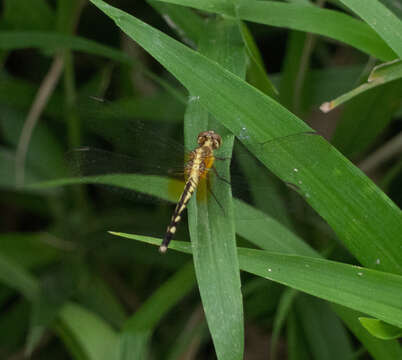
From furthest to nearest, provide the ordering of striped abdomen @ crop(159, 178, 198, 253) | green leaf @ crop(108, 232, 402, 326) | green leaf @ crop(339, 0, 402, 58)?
striped abdomen @ crop(159, 178, 198, 253), green leaf @ crop(339, 0, 402, 58), green leaf @ crop(108, 232, 402, 326)

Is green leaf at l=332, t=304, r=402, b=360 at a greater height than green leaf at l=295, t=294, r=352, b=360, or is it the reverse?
green leaf at l=295, t=294, r=352, b=360

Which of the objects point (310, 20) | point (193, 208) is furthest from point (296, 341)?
point (310, 20)

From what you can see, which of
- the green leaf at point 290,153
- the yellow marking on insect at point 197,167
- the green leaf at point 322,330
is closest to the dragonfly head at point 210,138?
the yellow marking on insect at point 197,167

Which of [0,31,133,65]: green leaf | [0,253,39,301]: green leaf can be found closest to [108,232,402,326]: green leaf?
[0,31,133,65]: green leaf

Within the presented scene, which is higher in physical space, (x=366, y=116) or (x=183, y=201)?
(x=366, y=116)

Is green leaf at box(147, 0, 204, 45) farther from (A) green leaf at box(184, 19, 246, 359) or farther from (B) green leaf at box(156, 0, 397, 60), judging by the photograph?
(A) green leaf at box(184, 19, 246, 359)

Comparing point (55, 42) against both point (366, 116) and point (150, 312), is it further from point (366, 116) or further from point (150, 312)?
point (366, 116)

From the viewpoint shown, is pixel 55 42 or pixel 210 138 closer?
pixel 210 138
